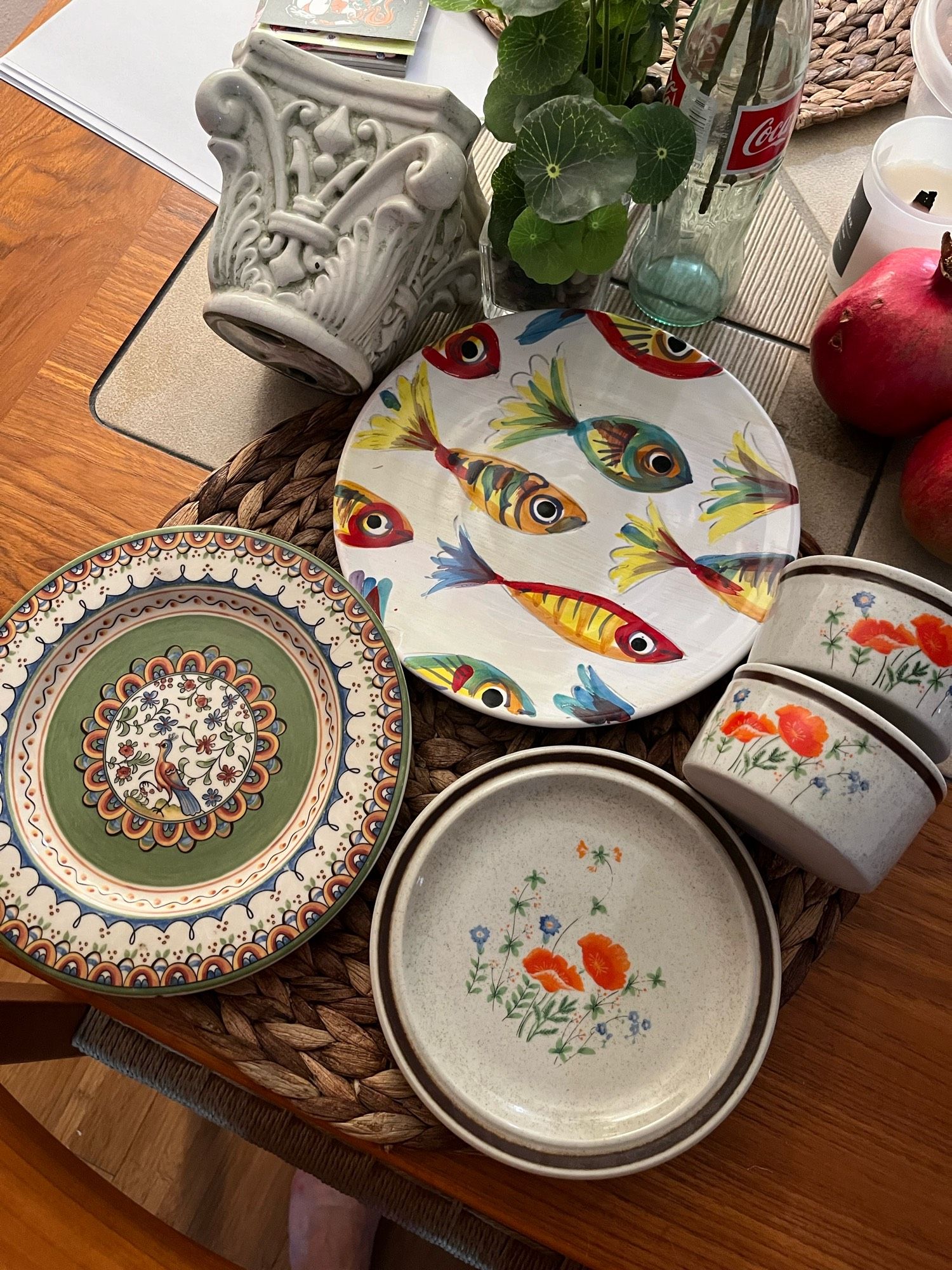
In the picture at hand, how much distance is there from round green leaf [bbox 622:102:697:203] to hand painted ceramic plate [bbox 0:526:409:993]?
0.28 metres

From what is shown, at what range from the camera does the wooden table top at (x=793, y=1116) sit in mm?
454

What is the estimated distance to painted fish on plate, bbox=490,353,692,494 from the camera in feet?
1.85

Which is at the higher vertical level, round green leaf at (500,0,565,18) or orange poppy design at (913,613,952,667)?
round green leaf at (500,0,565,18)

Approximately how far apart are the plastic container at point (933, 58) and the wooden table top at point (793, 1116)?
1.63 ft

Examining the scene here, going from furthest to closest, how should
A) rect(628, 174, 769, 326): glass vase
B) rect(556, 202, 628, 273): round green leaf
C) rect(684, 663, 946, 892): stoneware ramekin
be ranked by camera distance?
rect(628, 174, 769, 326): glass vase < rect(556, 202, 628, 273): round green leaf < rect(684, 663, 946, 892): stoneware ramekin

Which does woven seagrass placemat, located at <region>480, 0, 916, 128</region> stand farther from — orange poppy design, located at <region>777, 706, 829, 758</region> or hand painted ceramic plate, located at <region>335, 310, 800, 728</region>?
orange poppy design, located at <region>777, 706, 829, 758</region>

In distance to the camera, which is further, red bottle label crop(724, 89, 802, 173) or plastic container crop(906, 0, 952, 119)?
plastic container crop(906, 0, 952, 119)

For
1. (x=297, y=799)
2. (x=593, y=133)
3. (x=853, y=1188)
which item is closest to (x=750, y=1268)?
(x=853, y=1188)

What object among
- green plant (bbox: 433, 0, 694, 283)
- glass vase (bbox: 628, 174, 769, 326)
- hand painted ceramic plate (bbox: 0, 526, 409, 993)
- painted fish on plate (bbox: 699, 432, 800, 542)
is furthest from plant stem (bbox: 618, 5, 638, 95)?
hand painted ceramic plate (bbox: 0, 526, 409, 993)

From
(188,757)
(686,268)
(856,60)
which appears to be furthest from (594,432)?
(856,60)

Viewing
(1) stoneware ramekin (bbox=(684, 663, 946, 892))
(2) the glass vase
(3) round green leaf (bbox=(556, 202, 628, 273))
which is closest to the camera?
(1) stoneware ramekin (bbox=(684, 663, 946, 892))

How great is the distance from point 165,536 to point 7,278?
311 mm

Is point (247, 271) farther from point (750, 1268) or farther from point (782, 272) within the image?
point (750, 1268)

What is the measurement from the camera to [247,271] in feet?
1.66
